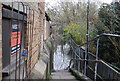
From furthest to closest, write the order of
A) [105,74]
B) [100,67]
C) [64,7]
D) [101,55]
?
[64,7] < [101,55] < [100,67] < [105,74]

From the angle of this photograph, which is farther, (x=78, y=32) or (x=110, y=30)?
(x=78, y=32)

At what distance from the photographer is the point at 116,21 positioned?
592 centimetres

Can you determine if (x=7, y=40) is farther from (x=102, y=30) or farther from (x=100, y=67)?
(x=102, y=30)

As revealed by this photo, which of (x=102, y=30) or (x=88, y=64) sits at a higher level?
(x=102, y=30)

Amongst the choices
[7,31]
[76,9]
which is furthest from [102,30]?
[76,9]

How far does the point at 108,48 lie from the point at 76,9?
24.6 feet

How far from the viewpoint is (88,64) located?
5.25 meters

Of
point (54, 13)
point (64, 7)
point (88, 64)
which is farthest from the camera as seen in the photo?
point (54, 13)

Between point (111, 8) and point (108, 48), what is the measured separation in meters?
1.66

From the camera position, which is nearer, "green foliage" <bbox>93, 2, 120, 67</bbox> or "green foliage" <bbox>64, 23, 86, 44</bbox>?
"green foliage" <bbox>93, 2, 120, 67</bbox>

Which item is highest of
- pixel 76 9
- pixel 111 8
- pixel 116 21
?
pixel 76 9

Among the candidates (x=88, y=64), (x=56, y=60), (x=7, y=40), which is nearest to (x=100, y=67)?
(x=88, y=64)

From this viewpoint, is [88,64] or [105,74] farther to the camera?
[88,64]

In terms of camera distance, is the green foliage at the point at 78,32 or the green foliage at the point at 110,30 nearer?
the green foliage at the point at 110,30
